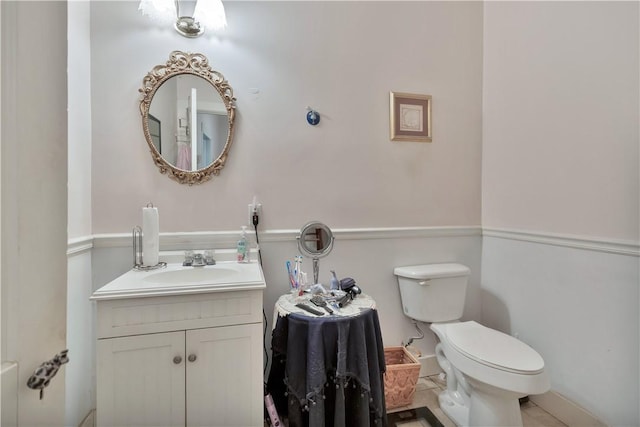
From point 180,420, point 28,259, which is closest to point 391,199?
point 180,420

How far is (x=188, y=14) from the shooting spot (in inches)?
60.8

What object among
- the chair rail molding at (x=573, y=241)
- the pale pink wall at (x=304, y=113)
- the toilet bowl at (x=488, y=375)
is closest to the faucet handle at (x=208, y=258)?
the pale pink wall at (x=304, y=113)

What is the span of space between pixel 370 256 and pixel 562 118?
127 centimetres

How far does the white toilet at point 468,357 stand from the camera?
1.21 metres

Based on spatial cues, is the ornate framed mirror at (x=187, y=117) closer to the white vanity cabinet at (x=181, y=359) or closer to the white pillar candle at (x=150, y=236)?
the white pillar candle at (x=150, y=236)

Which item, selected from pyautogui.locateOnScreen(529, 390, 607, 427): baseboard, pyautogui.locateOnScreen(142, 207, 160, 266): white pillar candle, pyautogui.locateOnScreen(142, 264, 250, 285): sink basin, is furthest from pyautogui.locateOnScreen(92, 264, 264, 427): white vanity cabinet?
pyautogui.locateOnScreen(529, 390, 607, 427): baseboard

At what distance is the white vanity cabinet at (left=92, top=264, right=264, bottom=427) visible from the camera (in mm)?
1056

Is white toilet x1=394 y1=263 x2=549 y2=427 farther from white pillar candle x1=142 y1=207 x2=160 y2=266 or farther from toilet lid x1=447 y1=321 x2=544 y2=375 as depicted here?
white pillar candle x1=142 y1=207 x2=160 y2=266

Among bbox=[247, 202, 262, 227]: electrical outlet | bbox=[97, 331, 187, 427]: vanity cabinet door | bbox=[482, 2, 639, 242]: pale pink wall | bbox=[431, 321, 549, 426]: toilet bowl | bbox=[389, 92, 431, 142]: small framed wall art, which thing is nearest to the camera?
bbox=[97, 331, 187, 427]: vanity cabinet door

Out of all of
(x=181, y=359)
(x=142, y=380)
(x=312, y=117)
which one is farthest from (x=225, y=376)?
(x=312, y=117)

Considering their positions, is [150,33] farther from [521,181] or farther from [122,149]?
[521,181]

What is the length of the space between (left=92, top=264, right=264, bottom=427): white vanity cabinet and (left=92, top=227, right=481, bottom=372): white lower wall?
0.50m

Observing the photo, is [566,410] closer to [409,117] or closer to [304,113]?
[409,117]

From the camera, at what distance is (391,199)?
1863 millimetres
